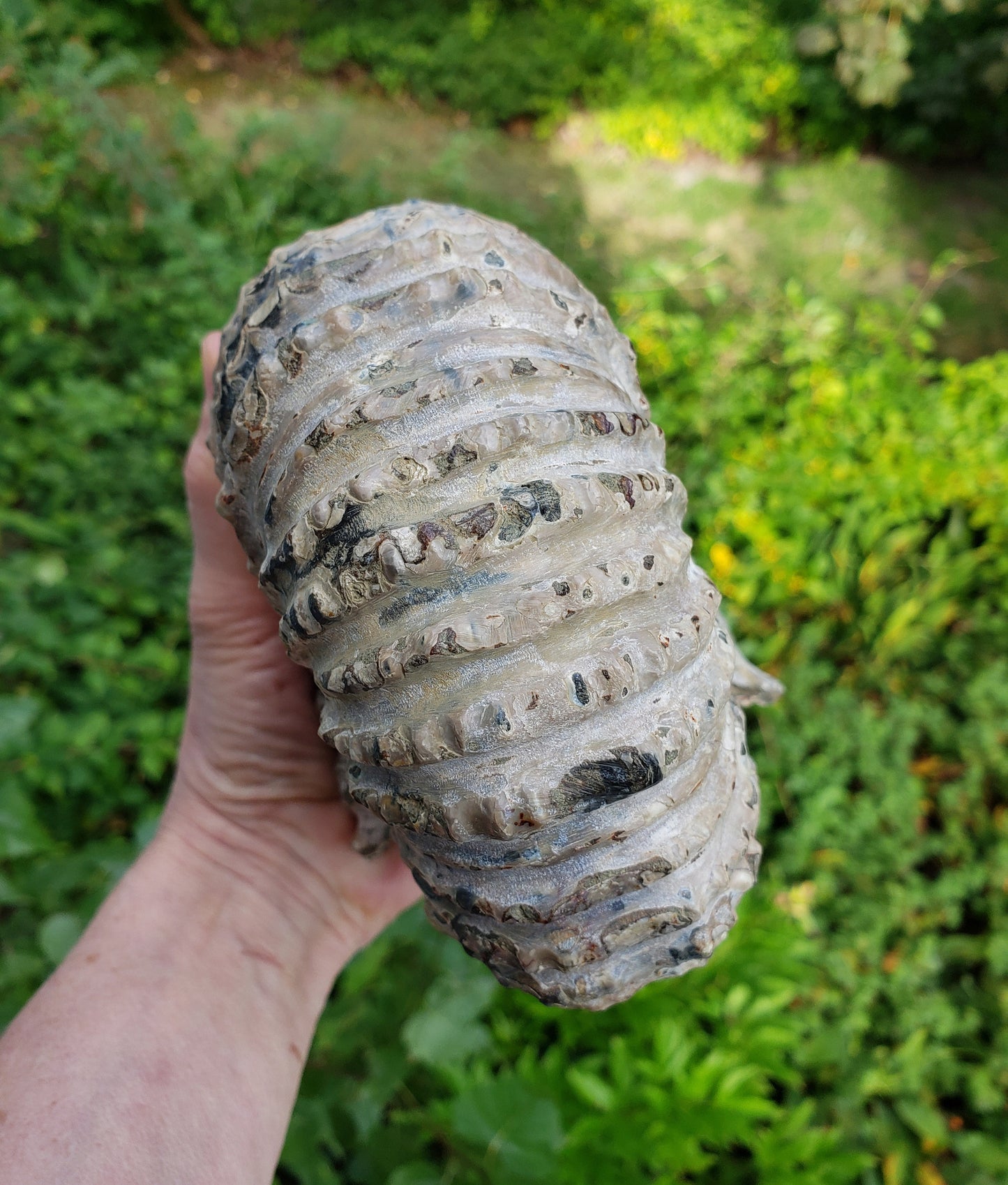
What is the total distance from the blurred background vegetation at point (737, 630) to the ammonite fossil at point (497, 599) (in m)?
0.67

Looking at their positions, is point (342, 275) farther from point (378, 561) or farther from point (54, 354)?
point (54, 354)

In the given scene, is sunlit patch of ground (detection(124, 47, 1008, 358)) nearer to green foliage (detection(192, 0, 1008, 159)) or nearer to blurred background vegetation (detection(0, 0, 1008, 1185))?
green foliage (detection(192, 0, 1008, 159))

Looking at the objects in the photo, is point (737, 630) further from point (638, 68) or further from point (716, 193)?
point (638, 68)

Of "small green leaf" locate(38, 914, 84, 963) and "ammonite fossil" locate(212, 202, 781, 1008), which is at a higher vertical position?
"ammonite fossil" locate(212, 202, 781, 1008)

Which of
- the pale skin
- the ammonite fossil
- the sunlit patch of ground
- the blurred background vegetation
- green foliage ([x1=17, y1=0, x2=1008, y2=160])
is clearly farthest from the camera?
green foliage ([x1=17, y1=0, x2=1008, y2=160])

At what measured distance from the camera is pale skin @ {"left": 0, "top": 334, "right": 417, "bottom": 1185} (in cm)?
118

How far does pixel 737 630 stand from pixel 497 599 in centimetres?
195

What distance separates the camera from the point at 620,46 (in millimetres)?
5289

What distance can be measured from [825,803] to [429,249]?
2064 millimetres

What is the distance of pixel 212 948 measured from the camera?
4.80 feet

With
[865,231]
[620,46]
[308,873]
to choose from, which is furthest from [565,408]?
Result: [620,46]

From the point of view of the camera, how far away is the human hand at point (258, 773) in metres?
1.51

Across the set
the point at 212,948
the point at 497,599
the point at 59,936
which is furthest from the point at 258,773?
the point at 497,599

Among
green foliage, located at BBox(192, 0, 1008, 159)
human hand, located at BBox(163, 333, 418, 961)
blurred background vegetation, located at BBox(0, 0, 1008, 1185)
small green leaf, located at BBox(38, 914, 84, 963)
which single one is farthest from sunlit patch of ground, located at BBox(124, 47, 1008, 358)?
small green leaf, located at BBox(38, 914, 84, 963)
